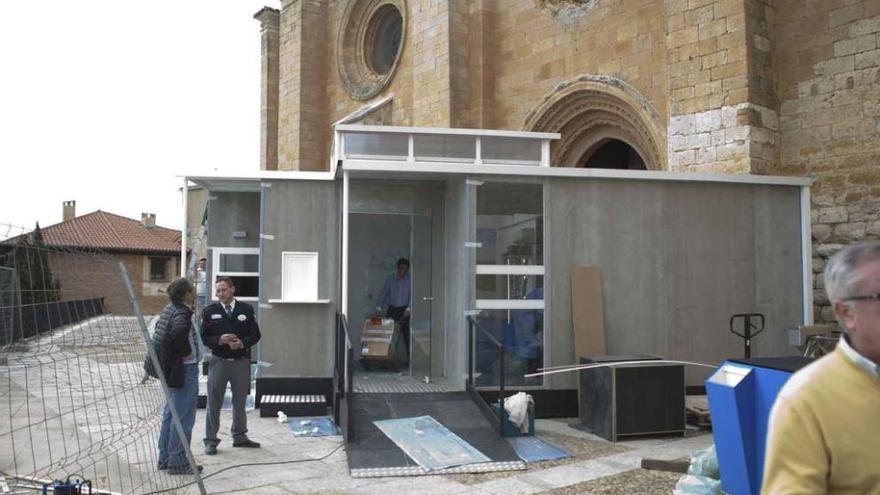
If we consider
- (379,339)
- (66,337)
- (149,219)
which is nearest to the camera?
(66,337)

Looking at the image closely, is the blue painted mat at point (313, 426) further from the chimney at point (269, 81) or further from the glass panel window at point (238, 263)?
the chimney at point (269, 81)

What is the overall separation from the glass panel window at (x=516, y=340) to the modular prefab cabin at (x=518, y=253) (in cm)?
2

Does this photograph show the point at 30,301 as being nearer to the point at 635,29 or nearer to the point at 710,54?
the point at 710,54

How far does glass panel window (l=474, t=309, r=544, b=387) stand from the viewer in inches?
342

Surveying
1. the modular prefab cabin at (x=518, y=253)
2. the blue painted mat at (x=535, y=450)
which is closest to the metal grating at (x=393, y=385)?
the modular prefab cabin at (x=518, y=253)

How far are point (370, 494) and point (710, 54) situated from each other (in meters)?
8.09

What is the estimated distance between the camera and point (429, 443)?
708 centimetres

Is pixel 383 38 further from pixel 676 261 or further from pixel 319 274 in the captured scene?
pixel 676 261

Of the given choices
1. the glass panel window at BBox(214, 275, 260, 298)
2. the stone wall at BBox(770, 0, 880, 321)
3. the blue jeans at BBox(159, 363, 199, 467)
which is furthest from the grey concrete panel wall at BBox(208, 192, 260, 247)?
the stone wall at BBox(770, 0, 880, 321)

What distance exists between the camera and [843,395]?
6.04ft

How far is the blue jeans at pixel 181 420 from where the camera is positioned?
6395 mm

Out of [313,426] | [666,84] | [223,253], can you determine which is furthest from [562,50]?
[313,426]

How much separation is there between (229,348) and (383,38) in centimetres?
1485

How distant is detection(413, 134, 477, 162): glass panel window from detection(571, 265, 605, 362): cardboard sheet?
2.18m
